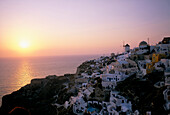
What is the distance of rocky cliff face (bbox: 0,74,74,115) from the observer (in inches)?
1084

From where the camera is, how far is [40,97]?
33.9m

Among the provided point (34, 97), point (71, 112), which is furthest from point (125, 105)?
point (34, 97)

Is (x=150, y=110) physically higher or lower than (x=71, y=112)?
higher

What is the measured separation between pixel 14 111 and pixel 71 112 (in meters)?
19.3

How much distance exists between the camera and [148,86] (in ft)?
60.7

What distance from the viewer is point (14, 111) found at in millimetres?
3229

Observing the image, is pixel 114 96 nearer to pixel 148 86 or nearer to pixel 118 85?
pixel 118 85

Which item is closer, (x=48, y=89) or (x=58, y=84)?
(x=48, y=89)

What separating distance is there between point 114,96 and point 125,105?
2.59 m

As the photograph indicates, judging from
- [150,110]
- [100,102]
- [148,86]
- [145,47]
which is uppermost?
[145,47]

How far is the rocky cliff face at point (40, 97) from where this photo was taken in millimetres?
27531

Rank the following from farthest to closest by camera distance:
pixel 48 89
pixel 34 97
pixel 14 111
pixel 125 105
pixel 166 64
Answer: pixel 48 89 < pixel 34 97 < pixel 166 64 < pixel 125 105 < pixel 14 111

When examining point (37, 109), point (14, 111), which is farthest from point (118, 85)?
point (14, 111)

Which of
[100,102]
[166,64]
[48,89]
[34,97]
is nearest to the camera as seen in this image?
[100,102]
